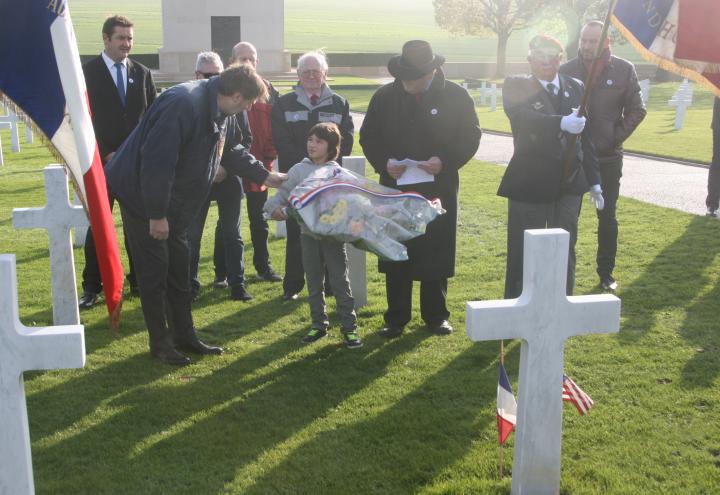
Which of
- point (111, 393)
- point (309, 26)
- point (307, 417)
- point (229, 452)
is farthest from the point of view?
point (309, 26)

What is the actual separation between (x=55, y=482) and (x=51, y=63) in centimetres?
198

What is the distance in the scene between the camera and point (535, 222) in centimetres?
617

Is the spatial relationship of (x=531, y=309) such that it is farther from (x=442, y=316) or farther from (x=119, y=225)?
(x=119, y=225)

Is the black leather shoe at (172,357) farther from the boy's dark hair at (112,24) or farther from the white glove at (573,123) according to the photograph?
the white glove at (573,123)

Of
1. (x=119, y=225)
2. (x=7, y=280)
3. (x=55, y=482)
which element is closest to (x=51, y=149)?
(x=7, y=280)

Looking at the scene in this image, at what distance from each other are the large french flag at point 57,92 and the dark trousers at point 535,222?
121 inches

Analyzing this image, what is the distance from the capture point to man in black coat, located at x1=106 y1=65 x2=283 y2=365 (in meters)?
5.25

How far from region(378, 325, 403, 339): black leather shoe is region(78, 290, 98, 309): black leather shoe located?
97.8 inches

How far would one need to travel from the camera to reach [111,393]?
527 cm

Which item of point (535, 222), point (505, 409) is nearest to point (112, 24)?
point (535, 222)

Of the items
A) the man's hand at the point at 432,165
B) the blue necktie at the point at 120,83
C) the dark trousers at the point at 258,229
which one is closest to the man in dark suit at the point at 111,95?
the blue necktie at the point at 120,83

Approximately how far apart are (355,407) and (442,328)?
4.81ft

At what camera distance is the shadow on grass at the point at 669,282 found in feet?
21.5

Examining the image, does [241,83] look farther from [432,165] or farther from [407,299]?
[407,299]
